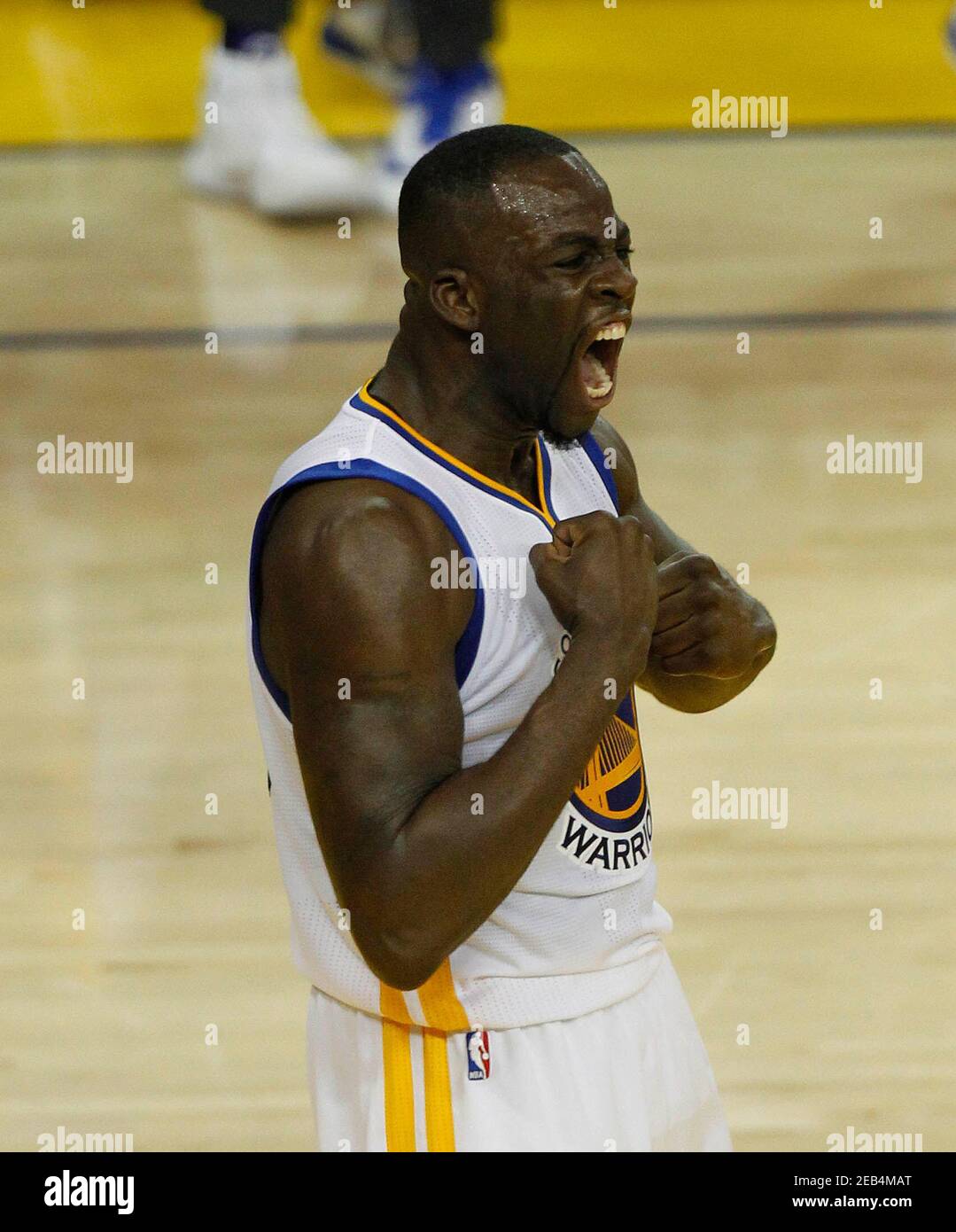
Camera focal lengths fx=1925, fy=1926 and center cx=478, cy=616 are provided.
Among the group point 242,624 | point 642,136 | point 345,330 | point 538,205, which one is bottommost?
point 242,624

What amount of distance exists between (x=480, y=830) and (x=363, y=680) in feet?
0.50

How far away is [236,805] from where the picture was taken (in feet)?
12.2

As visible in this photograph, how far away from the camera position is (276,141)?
712cm

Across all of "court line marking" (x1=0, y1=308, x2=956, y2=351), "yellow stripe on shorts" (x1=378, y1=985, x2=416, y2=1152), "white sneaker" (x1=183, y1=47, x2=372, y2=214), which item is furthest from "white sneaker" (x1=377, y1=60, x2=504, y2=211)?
"yellow stripe on shorts" (x1=378, y1=985, x2=416, y2=1152)

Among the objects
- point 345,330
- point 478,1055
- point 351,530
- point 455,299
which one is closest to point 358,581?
Answer: point 351,530

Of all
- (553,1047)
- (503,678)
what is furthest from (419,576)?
(553,1047)

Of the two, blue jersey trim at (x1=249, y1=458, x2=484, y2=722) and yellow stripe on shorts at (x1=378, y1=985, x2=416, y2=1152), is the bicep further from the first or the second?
yellow stripe on shorts at (x1=378, y1=985, x2=416, y2=1152)

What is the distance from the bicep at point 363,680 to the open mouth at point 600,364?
0.76 feet

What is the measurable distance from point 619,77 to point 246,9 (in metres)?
2.03

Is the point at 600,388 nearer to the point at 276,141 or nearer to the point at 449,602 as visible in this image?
the point at 449,602

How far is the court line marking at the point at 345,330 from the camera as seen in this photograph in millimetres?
6109

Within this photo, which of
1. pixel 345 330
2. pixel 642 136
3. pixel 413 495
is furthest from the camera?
pixel 642 136

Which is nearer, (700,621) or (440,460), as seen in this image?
(440,460)

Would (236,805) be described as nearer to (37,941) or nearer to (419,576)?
(37,941)
